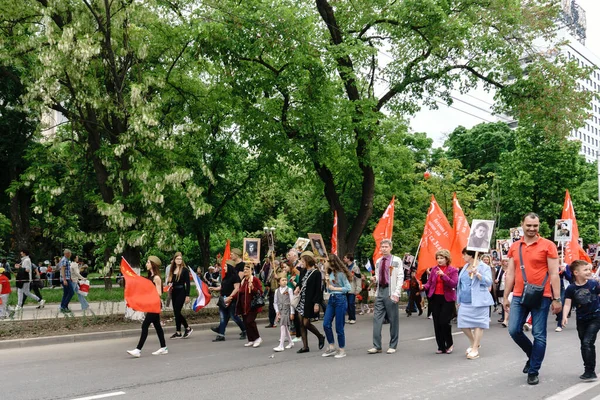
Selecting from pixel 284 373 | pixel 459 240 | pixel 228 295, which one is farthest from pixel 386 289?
pixel 459 240

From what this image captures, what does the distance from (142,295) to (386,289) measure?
418 cm

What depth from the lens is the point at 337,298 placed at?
9969 mm

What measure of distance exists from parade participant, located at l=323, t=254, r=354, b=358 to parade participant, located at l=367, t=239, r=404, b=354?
2.03ft

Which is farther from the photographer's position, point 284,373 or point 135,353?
point 135,353

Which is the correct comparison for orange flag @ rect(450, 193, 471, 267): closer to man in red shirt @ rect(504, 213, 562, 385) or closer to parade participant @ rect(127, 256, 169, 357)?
man in red shirt @ rect(504, 213, 562, 385)

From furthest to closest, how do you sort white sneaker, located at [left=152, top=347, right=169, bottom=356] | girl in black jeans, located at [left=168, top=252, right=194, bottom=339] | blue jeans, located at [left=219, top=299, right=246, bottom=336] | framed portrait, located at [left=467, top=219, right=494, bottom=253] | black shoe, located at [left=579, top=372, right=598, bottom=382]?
1. blue jeans, located at [left=219, top=299, right=246, bottom=336]
2. girl in black jeans, located at [left=168, top=252, right=194, bottom=339]
3. white sneaker, located at [left=152, top=347, right=169, bottom=356]
4. framed portrait, located at [left=467, top=219, right=494, bottom=253]
5. black shoe, located at [left=579, top=372, right=598, bottom=382]

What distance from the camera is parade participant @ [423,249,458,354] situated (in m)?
10.3

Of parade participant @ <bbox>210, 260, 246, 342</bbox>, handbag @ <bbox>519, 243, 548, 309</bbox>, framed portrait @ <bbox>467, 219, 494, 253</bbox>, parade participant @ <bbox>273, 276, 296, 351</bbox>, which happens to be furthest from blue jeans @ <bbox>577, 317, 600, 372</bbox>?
parade participant @ <bbox>210, 260, 246, 342</bbox>

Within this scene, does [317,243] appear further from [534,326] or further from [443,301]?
[534,326]

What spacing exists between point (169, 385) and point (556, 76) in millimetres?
15357

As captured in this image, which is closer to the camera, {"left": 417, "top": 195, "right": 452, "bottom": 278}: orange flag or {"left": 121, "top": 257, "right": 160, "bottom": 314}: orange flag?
{"left": 121, "top": 257, "right": 160, "bottom": 314}: orange flag

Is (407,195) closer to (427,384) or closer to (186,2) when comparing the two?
(186,2)

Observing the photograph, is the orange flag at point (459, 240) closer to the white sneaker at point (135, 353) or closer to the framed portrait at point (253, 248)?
the white sneaker at point (135, 353)

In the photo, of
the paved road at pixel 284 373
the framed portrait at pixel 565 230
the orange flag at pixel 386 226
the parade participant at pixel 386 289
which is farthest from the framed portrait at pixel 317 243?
the parade participant at pixel 386 289
